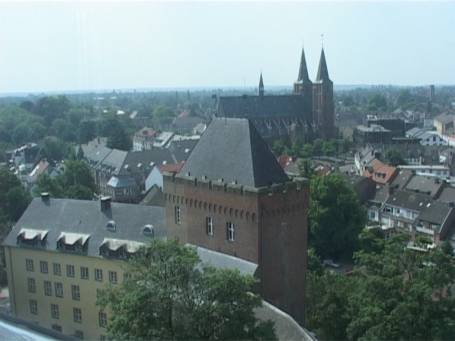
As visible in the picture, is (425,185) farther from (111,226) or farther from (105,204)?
(111,226)

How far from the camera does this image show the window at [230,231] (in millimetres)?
24172

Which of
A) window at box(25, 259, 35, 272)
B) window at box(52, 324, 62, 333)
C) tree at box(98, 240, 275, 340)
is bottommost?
window at box(52, 324, 62, 333)

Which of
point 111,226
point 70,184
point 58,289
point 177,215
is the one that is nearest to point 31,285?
point 58,289

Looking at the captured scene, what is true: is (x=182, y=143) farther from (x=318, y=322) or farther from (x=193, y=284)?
(x=193, y=284)

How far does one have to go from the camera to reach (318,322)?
25.5 m

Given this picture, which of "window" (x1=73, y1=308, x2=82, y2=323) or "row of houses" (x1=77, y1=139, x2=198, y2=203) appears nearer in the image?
"window" (x1=73, y1=308, x2=82, y2=323)

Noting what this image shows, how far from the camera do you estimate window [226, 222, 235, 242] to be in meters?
24.2

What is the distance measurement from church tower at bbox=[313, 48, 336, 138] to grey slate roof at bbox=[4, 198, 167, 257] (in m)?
71.9

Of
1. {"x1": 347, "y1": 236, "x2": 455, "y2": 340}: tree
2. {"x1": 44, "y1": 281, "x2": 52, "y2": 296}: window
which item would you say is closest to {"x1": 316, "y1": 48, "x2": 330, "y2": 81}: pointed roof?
{"x1": 44, "y1": 281, "x2": 52, "y2": 296}: window

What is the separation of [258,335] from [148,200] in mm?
33550

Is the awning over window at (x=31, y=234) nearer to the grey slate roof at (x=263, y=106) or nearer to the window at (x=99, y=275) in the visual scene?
the window at (x=99, y=275)

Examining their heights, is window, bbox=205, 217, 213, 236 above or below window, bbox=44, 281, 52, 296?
above

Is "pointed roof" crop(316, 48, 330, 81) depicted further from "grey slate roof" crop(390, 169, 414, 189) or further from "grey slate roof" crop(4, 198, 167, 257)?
"grey slate roof" crop(4, 198, 167, 257)

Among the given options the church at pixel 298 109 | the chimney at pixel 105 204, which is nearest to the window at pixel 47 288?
the chimney at pixel 105 204
